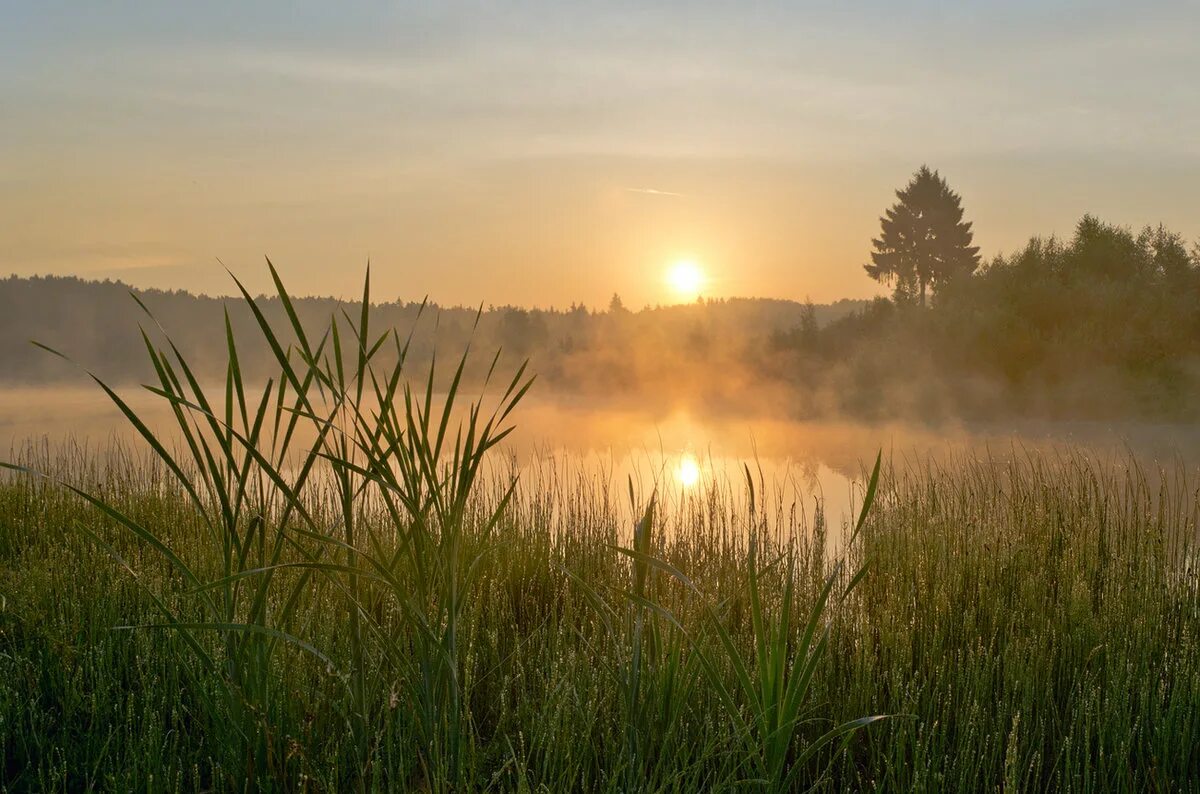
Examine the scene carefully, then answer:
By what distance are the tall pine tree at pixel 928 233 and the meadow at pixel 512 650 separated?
30238mm

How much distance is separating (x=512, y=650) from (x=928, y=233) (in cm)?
3320

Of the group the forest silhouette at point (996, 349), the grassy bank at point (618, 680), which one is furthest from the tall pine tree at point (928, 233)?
the grassy bank at point (618, 680)

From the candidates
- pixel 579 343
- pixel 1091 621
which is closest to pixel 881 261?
pixel 579 343

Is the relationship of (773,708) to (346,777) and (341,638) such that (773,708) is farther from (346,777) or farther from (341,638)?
(341,638)

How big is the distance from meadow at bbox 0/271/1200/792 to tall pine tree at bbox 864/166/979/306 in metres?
30.2

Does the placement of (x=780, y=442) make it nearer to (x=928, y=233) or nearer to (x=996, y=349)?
(x=996, y=349)

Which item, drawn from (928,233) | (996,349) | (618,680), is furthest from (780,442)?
(928,233)

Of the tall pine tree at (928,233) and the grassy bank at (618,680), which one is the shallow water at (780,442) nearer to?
the grassy bank at (618,680)

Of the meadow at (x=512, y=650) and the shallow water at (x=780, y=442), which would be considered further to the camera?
the shallow water at (x=780, y=442)

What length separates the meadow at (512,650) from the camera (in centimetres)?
153

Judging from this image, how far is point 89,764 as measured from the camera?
2.02 m

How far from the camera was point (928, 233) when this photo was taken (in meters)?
32.8

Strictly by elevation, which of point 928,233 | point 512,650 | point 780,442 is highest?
point 928,233

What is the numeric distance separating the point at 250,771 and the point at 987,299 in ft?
65.2
